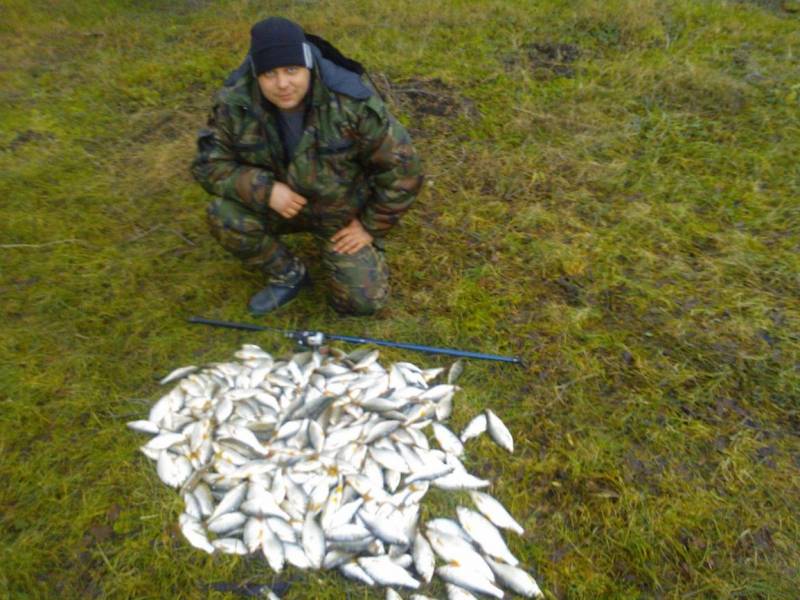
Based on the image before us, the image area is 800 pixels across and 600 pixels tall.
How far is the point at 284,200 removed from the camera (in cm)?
296

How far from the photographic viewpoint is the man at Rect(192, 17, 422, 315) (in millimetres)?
2691

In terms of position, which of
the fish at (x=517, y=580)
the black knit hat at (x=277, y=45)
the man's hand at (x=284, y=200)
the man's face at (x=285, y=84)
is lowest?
the fish at (x=517, y=580)

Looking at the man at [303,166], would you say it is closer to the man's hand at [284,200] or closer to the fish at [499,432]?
the man's hand at [284,200]

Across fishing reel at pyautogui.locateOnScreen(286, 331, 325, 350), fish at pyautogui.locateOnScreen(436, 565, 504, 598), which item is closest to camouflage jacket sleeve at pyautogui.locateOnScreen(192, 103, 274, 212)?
fishing reel at pyautogui.locateOnScreen(286, 331, 325, 350)

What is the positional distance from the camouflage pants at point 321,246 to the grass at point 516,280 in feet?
0.63

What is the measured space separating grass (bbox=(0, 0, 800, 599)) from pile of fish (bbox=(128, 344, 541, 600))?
11cm

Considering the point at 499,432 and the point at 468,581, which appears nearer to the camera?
the point at 468,581

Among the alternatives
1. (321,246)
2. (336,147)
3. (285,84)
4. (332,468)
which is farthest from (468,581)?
(285,84)

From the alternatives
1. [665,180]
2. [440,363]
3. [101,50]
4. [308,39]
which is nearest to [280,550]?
[440,363]

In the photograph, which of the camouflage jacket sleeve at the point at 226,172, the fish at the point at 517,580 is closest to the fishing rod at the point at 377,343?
the camouflage jacket sleeve at the point at 226,172

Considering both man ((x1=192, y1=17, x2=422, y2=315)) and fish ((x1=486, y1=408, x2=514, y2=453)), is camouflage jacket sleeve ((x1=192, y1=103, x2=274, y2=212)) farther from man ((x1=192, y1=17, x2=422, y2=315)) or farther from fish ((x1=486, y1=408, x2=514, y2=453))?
fish ((x1=486, y1=408, x2=514, y2=453))

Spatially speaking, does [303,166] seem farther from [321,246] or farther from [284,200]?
[321,246]

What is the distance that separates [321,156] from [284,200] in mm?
290

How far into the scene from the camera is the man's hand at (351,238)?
3.13 metres
